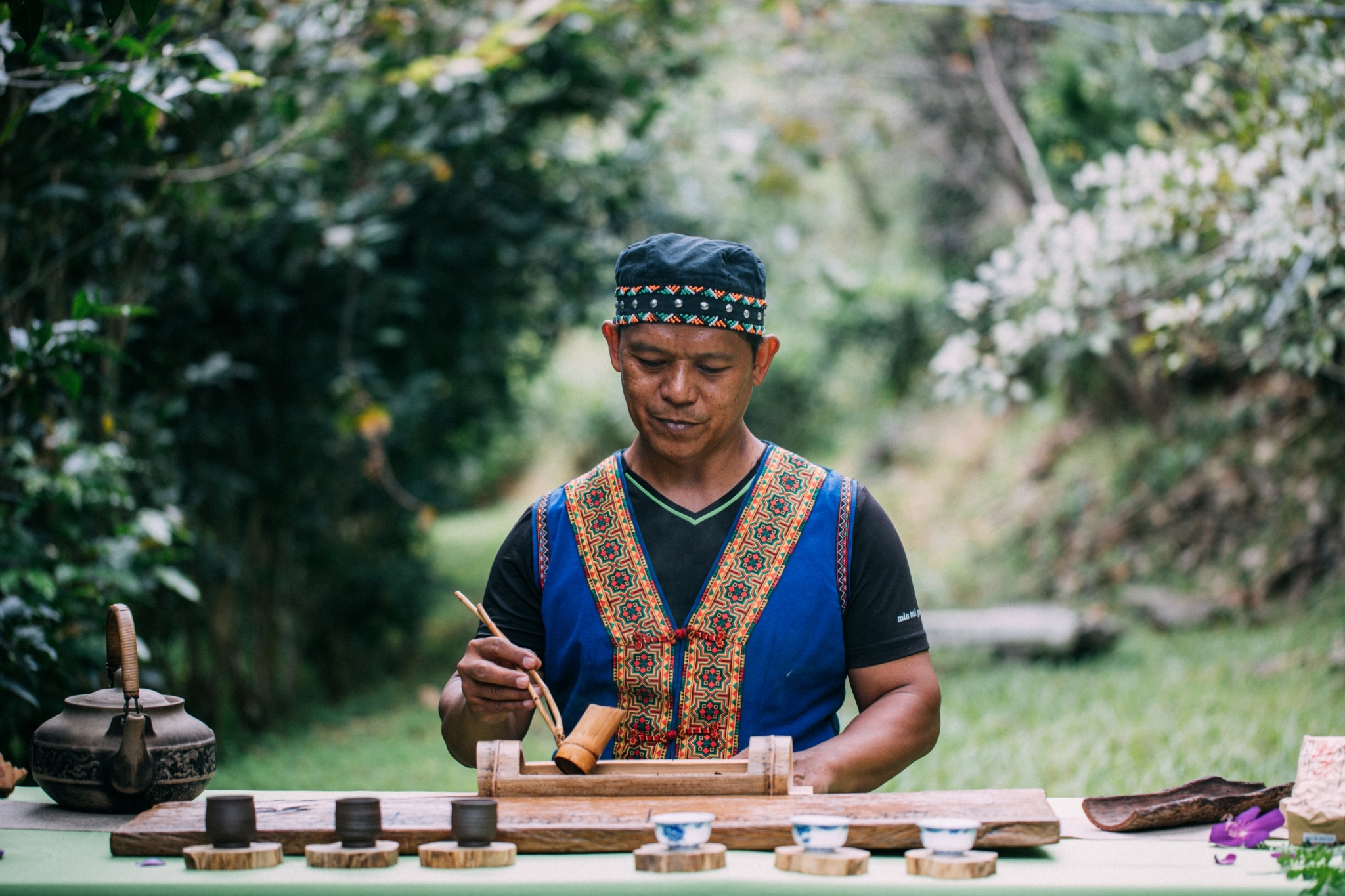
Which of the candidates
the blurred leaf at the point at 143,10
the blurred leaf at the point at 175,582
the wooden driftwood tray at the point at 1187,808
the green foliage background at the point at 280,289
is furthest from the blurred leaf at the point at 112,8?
the wooden driftwood tray at the point at 1187,808

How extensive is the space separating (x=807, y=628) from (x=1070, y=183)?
25.1ft

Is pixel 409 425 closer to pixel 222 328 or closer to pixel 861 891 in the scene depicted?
pixel 222 328

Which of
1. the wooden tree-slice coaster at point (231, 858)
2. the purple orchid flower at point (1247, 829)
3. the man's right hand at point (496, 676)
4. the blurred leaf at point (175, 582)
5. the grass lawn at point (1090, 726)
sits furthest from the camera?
the grass lawn at point (1090, 726)

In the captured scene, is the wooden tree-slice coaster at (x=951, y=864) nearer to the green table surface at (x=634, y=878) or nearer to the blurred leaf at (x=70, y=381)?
the green table surface at (x=634, y=878)

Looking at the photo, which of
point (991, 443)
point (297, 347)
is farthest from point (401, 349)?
point (991, 443)

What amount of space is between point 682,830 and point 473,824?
315mm

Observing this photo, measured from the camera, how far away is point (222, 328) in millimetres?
5770

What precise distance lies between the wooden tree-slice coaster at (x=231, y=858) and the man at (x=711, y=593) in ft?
1.50

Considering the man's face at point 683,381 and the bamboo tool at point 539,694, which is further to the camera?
the man's face at point 683,381

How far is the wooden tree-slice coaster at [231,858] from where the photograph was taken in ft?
5.89

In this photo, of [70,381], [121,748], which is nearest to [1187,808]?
[121,748]

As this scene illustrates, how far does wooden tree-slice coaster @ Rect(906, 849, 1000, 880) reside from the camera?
1.72m

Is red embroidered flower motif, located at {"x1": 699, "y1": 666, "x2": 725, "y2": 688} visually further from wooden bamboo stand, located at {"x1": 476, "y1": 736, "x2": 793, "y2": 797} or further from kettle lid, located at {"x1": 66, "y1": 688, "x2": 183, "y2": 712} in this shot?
kettle lid, located at {"x1": 66, "y1": 688, "x2": 183, "y2": 712}

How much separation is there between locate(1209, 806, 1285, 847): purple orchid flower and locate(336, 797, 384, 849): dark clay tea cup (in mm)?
1327
